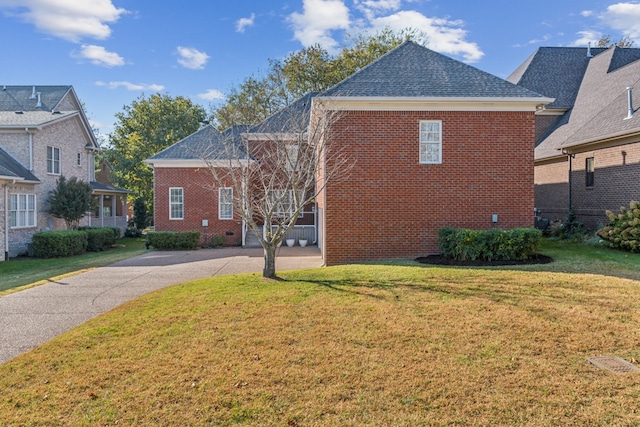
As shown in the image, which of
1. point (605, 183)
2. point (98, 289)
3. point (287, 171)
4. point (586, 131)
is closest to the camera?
point (98, 289)

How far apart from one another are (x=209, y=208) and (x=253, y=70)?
18.2 m

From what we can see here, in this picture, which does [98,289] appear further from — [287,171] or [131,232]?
[131,232]

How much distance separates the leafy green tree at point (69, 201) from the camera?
1950cm

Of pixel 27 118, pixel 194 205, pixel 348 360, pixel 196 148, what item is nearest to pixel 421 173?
pixel 348 360

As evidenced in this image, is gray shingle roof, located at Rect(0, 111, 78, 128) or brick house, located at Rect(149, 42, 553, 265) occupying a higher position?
gray shingle roof, located at Rect(0, 111, 78, 128)

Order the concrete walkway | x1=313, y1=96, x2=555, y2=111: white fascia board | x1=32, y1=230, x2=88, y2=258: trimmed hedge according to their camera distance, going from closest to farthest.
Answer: the concrete walkway, x1=313, y1=96, x2=555, y2=111: white fascia board, x1=32, y1=230, x2=88, y2=258: trimmed hedge

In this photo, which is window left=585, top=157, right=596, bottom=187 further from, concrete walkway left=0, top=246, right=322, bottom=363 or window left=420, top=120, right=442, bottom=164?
concrete walkway left=0, top=246, right=322, bottom=363

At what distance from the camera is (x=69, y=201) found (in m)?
19.8

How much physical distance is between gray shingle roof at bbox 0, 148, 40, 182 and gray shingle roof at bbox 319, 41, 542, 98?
13.6 m

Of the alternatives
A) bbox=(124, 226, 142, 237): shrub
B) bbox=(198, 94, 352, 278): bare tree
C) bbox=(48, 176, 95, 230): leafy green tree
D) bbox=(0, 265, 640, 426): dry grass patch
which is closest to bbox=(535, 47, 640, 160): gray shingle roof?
bbox=(0, 265, 640, 426): dry grass patch

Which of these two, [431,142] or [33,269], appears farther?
[33,269]

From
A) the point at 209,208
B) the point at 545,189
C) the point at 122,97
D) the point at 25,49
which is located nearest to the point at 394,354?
the point at 209,208

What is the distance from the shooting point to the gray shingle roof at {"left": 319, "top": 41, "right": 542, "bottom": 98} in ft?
38.5

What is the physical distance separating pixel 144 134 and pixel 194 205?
1815 cm
